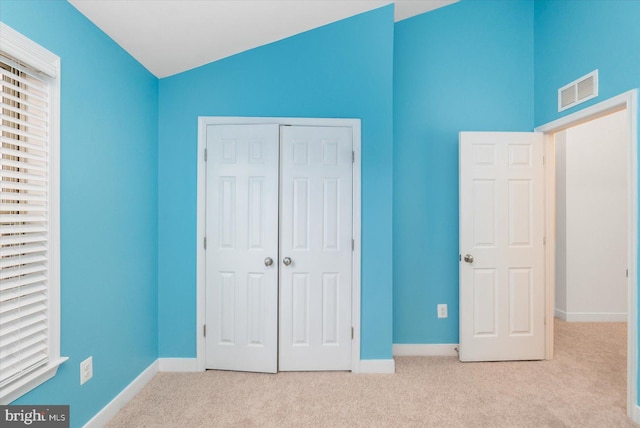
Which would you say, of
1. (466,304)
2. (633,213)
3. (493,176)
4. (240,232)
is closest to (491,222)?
(493,176)

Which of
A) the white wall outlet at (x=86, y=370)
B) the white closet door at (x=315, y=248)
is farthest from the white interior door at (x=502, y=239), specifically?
the white wall outlet at (x=86, y=370)

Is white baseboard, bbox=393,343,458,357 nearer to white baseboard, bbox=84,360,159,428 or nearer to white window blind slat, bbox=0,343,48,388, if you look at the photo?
white baseboard, bbox=84,360,159,428

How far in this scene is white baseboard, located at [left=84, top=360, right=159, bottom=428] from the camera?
1.90m

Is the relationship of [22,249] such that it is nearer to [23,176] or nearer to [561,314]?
[23,176]

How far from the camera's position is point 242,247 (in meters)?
2.57

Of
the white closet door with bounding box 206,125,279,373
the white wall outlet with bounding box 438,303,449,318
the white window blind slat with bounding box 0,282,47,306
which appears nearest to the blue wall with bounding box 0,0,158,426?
the white window blind slat with bounding box 0,282,47,306

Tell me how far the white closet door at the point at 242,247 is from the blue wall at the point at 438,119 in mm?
1199

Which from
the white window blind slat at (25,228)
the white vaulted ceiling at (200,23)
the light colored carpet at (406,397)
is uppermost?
the white vaulted ceiling at (200,23)

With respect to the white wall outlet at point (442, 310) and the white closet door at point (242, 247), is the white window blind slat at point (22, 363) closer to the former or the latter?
the white closet door at point (242, 247)

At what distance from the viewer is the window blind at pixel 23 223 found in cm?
133

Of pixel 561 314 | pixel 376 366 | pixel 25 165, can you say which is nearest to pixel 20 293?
pixel 25 165

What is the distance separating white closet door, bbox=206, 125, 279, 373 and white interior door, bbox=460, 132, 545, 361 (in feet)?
5.56

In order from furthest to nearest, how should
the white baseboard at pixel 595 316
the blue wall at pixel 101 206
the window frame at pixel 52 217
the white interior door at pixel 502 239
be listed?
the white baseboard at pixel 595 316
the white interior door at pixel 502 239
the blue wall at pixel 101 206
the window frame at pixel 52 217

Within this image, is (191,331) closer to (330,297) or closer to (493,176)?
(330,297)
